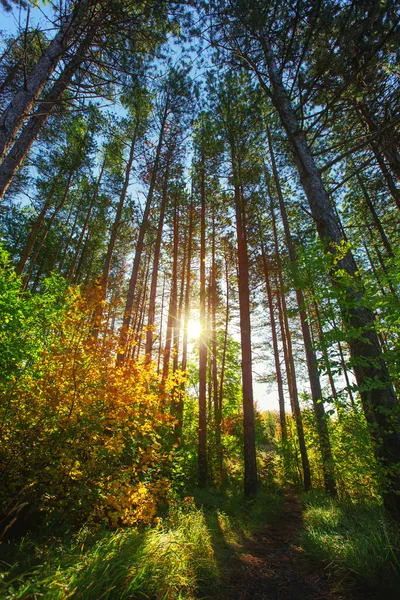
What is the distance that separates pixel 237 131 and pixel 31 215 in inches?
621

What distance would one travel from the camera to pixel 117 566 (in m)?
2.44

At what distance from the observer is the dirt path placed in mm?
2773

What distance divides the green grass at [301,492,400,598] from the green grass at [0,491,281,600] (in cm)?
147

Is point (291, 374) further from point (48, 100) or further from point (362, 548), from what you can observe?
point (48, 100)

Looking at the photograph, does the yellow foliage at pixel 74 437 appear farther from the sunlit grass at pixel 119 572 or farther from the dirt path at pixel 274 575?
the dirt path at pixel 274 575

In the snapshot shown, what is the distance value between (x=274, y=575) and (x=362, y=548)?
4.17 ft

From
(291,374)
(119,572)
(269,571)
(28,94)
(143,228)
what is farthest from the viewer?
(291,374)

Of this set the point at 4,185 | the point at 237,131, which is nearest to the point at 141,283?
the point at 237,131

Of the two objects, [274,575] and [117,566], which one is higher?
[117,566]

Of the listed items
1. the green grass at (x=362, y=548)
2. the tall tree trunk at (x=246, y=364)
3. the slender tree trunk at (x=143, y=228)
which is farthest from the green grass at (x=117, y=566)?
the slender tree trunk at (x=143, y=228)

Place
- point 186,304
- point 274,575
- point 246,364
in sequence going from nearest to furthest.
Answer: point 274,575 < point 246,364 < point 186,304

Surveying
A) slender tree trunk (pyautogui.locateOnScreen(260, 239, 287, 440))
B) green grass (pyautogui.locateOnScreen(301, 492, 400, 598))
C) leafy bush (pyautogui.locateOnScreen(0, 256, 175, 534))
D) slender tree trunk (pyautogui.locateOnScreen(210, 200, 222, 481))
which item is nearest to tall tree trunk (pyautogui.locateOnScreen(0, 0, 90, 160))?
leafy bush (pyautogui.locateOnScreen(0, 256, 175, 534))

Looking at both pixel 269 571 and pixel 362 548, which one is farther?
pixel 269 571

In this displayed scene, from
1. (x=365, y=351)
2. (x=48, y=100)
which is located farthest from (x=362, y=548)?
(x=48, y=100)
